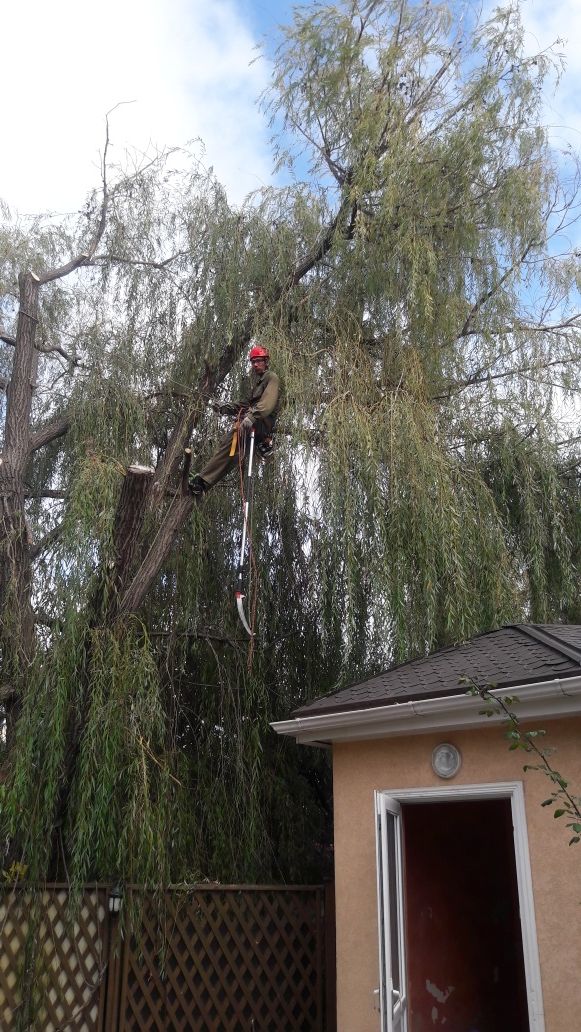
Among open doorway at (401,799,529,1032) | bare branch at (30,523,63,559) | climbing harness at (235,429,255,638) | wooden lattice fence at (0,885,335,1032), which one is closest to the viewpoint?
wooden lattice fence at (0,885,335,1032)

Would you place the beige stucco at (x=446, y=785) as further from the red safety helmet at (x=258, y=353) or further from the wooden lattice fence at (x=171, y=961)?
the red safety helmet at (x=258, y=353)

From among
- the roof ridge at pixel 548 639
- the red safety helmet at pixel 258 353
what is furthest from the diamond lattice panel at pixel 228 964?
the red safety helmet at pixel 258 353

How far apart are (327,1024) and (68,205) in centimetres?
765

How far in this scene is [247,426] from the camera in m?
6.08

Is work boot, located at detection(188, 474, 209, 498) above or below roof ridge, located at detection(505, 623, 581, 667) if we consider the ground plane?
above

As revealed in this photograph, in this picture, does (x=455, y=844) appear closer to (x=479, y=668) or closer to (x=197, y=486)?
(x=479, y=668)

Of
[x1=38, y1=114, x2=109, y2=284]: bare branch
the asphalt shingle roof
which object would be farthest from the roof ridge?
[x1=38, y1=114, x2=109, y2=284]: bare branch

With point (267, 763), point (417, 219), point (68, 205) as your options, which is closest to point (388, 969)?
point (267, 763)

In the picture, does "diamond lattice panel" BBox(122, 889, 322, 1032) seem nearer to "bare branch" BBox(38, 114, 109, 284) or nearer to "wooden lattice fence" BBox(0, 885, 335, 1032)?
"wooden lattice fence" BBox(0, 885, 335, 1032)

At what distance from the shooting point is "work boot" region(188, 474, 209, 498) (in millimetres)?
6156

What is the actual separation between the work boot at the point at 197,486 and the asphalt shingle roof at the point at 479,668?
189 centimetres

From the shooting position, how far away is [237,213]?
7520 millimetres

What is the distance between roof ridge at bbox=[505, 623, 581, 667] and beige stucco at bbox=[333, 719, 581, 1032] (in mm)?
440

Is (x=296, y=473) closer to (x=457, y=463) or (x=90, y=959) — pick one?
(x=457, y=463)
